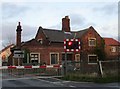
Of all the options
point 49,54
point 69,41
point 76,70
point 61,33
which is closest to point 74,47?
point 69,41

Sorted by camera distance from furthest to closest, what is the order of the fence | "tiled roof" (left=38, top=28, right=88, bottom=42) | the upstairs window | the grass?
the upstairs window, "tiled roof" (left=38, top=28, right=88, bottom=42), the fence, the grass

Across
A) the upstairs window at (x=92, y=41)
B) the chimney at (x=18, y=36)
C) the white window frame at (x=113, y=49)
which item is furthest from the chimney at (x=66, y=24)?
the white window frame at (x=113, y=49)

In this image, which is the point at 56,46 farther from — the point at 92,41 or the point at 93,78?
the point at 93,78

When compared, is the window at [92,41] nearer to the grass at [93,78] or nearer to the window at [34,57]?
the window at [34,57]

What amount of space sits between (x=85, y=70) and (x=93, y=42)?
25.1m

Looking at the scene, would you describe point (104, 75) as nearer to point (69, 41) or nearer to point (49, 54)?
point (69, 41)

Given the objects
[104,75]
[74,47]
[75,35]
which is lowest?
[104,75]

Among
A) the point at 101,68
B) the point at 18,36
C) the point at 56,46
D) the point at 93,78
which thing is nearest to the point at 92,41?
the point at 56,46

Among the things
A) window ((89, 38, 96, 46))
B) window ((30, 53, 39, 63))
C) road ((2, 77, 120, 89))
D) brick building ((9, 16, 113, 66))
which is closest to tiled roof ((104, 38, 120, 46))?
brick building ((9, 16, 113, 66))

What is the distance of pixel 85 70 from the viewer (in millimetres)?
24203

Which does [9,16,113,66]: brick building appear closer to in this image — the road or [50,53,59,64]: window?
[50,53,59,64]: window

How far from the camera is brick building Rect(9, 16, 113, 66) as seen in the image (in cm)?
4206

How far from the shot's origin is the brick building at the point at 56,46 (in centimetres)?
4206

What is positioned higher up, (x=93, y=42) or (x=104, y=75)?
(x=93, y=42)
